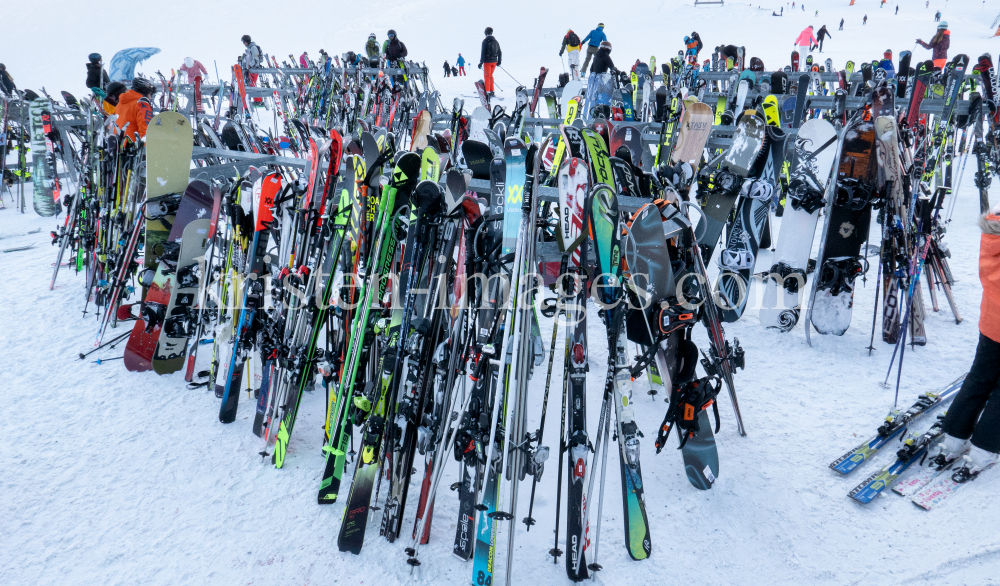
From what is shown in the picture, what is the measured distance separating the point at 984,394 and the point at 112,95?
921cm

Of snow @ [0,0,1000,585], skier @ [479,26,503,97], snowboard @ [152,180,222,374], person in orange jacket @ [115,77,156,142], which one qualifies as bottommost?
snow @ [0,0,1000,585]

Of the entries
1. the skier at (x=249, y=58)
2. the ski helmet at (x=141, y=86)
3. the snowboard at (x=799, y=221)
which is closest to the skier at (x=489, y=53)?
the skier at (x=249, y=58)

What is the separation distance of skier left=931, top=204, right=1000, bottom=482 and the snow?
0.13m

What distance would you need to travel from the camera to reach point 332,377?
3303 mm

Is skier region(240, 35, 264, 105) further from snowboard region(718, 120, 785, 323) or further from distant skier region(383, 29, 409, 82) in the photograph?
snowboard region(718, 120, 785, 323)

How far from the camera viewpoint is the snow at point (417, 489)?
8.52 ft

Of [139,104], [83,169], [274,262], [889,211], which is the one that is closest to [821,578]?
[889,211]

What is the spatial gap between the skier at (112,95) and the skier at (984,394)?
8748 millimetres

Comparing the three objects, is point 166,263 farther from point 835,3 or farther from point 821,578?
point 835,3

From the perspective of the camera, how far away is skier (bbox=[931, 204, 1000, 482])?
282 centimetres

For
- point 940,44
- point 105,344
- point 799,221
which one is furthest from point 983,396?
point 940,44

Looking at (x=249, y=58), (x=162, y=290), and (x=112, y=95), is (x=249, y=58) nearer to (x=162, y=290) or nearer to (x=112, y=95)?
(x=112, y=95)

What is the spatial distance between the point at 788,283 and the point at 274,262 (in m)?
4.19

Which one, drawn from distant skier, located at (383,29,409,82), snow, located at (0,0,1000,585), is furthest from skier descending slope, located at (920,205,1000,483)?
distant skier, located at (383,29,409,82)
